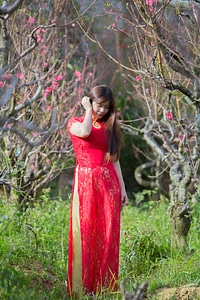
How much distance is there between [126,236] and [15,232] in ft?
3.43

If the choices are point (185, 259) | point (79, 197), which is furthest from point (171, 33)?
point (185, 259)

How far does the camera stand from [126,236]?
18.2 feet

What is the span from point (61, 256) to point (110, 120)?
146cm

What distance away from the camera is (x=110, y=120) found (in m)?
4.62

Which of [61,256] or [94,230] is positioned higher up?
[94,230]

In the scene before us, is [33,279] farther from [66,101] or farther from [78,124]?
[66,101]

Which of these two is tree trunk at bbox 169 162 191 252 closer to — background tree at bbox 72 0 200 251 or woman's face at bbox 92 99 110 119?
background tree at bbox 72 0 200 251

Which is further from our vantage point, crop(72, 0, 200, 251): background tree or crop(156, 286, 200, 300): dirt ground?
crop(72, 0, 200, 251): background tree

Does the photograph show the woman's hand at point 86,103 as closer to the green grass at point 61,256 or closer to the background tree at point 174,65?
the background tree at point 174,65

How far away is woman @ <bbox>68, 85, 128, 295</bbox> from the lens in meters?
4.55

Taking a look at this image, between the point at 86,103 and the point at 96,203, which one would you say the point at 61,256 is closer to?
the point at 96,203

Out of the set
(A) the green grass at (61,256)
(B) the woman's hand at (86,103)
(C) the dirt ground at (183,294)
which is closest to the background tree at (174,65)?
(A) the green grass at (61,256)

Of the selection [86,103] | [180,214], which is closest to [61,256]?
[180,214]

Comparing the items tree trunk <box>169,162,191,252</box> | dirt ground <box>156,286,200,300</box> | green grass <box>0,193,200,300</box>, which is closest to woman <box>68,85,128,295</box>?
green grass <box>0,193,200,300</box>
